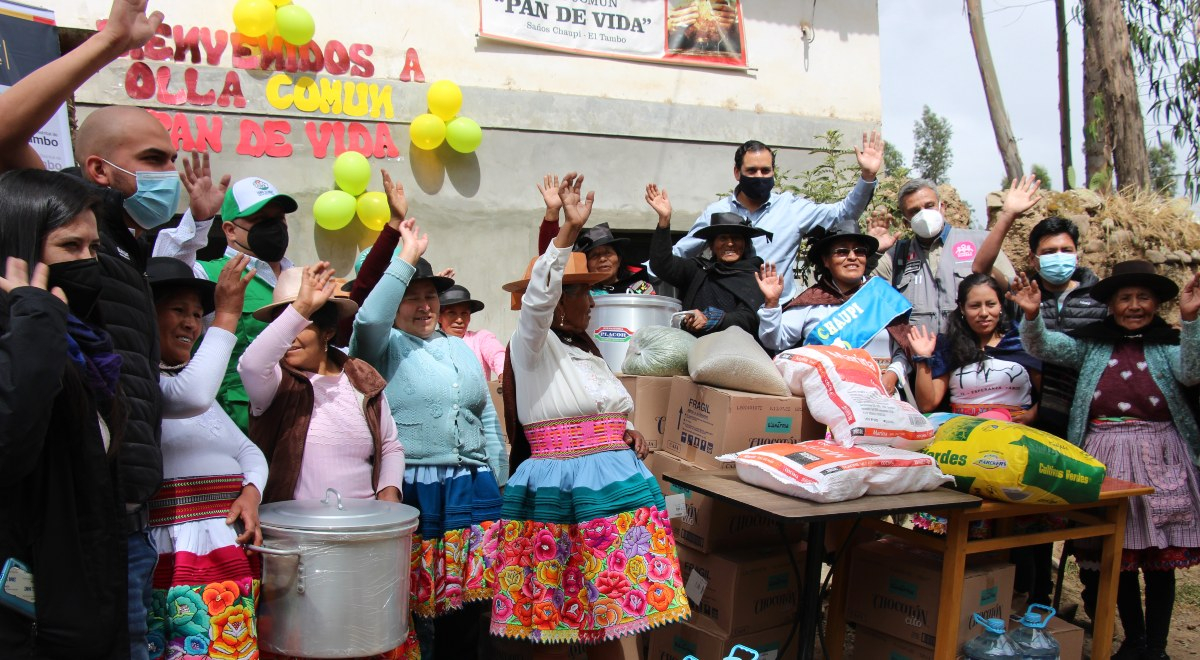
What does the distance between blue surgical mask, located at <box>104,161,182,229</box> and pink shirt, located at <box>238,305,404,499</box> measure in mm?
526

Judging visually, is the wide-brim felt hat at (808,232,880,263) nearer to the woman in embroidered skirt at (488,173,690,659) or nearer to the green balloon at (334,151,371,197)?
the woman in embroidered skirt at (488,173,690,659)

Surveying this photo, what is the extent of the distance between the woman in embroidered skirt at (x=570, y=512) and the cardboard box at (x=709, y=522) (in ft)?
2.08

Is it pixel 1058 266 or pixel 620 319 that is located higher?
pixel 1058 266

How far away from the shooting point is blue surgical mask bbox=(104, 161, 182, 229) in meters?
2.84

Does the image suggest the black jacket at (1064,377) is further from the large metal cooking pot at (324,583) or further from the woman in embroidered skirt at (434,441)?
the large metal cooking pot at (324,583)

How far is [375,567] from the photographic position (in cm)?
293

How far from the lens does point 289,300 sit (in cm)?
338

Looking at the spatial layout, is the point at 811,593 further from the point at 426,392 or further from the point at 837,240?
the point at 837,240

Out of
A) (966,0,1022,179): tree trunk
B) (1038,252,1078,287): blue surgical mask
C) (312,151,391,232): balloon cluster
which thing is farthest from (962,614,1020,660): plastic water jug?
(966,0,1022,179): tree trunk

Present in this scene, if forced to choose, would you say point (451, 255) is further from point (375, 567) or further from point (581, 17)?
point (375, 567)

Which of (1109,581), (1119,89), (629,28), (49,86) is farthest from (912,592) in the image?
(1119,89)

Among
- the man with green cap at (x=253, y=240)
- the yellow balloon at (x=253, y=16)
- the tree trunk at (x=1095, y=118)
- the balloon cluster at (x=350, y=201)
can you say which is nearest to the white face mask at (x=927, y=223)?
the man with green cap at (x=253, y=240)

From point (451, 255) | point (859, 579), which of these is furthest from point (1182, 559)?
point (451, 255)

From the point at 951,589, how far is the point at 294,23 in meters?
6.53
